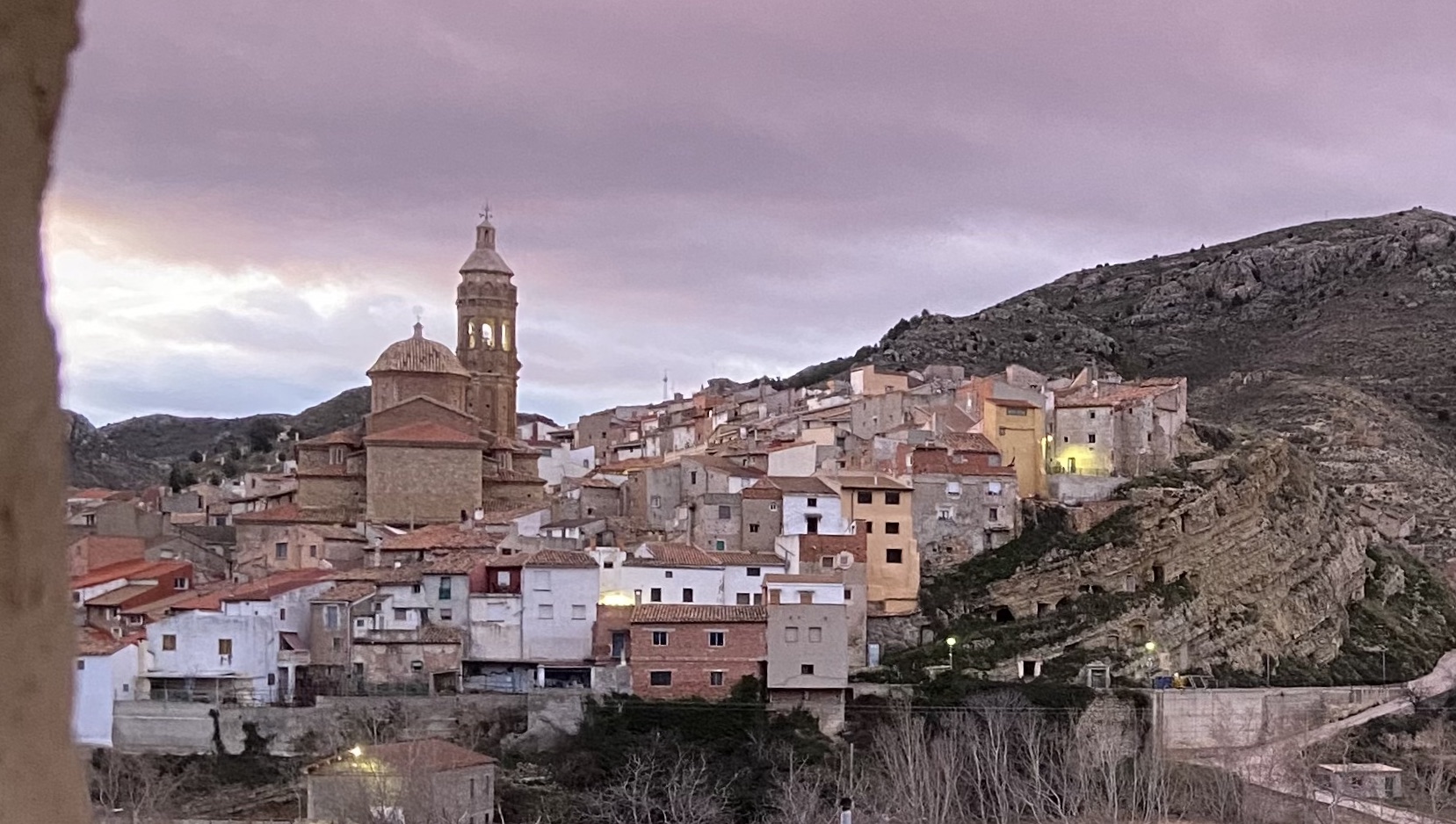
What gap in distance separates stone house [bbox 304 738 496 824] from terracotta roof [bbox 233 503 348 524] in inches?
508

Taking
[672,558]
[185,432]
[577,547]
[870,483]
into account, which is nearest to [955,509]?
[870,483]

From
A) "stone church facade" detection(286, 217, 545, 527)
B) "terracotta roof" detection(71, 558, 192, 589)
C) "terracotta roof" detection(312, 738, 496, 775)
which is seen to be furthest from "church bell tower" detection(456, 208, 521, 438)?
"terracotta roof" detection(312, 738, 496, 775)

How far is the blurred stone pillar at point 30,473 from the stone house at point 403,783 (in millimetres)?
16303

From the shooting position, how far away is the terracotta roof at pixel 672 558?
24423 millimetres

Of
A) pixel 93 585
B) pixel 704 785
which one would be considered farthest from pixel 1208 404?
pixel 93 585

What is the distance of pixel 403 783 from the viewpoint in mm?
17469

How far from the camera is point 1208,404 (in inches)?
1853

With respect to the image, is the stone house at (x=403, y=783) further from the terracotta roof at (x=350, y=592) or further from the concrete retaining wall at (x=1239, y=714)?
the concrete retaining wall at (x=1239, y=714)

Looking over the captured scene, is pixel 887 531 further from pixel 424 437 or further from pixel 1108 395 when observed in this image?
pixel 424 437

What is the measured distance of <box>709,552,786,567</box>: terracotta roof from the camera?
982 inches

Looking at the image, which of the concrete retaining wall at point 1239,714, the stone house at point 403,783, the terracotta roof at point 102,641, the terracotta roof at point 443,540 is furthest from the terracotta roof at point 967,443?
the terracotta roof at point 102,641

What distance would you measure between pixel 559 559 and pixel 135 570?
9.86m

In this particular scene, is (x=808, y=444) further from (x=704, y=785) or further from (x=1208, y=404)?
(x=1208, y=404)

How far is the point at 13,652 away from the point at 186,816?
19.6m
